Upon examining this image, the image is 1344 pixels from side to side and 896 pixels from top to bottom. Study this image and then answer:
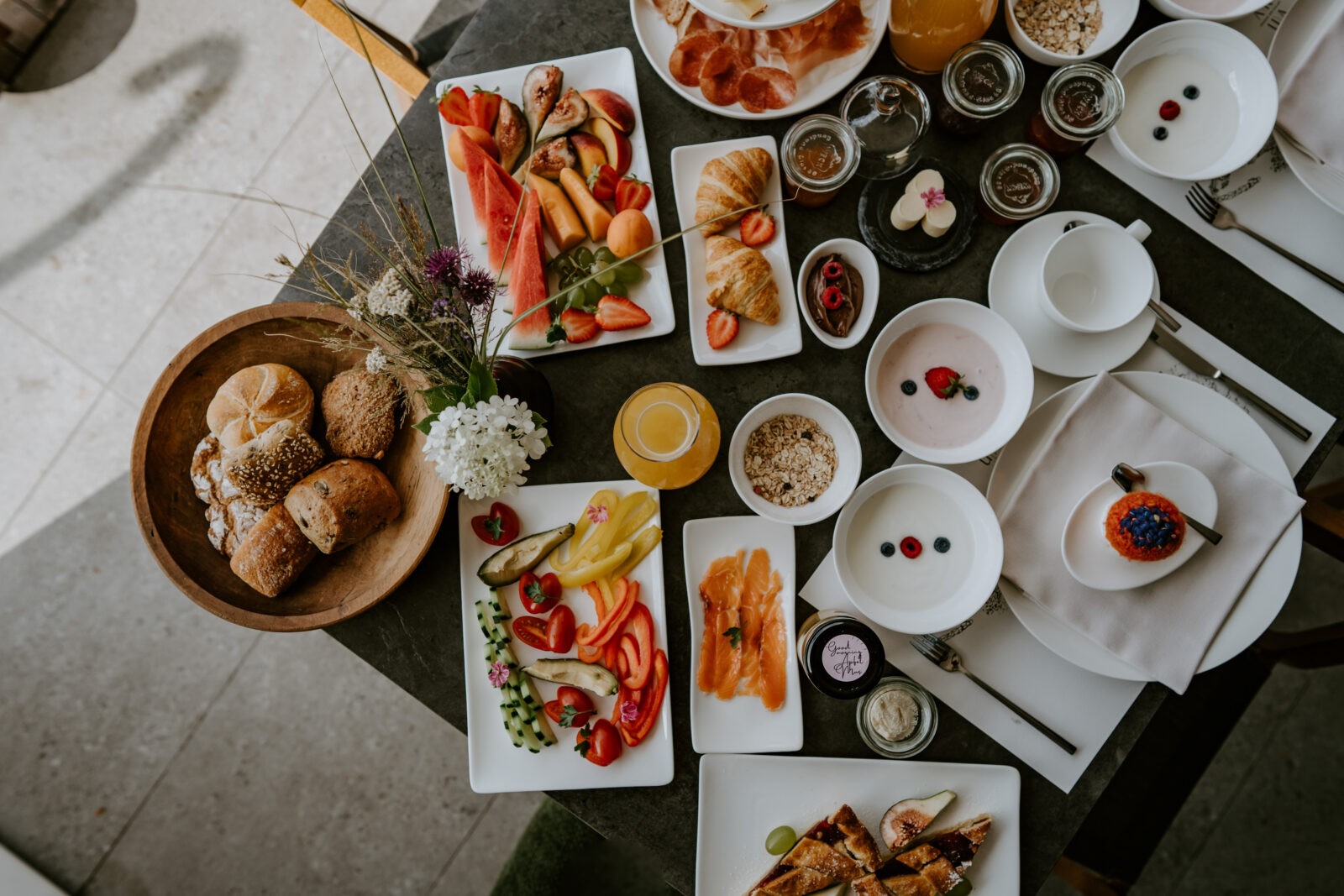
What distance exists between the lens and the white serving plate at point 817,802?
1.43 m

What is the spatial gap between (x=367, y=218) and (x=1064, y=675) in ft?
5.34

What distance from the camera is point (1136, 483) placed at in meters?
1.32

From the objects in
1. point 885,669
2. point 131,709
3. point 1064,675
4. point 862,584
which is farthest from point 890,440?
point 131,709

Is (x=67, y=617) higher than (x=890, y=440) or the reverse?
the reverse

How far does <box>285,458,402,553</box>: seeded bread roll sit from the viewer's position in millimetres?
1340

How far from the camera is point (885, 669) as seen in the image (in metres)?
1.45

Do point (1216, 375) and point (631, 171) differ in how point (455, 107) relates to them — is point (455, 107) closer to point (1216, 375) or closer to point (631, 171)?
point (631, 171)

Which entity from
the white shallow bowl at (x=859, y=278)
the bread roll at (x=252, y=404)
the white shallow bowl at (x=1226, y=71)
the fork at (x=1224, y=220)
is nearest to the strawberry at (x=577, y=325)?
the white shallow bowl at (x=859, y=278)

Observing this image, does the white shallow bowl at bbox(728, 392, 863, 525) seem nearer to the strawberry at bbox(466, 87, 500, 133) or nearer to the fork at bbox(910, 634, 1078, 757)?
the fork at bbox(910, 634, 1078, 757)

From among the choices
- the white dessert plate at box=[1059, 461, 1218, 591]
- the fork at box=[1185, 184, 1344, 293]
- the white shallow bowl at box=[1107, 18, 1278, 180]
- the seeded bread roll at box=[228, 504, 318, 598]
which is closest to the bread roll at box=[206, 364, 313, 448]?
the seeded bread roll at box=[228, 504, 318, 598]

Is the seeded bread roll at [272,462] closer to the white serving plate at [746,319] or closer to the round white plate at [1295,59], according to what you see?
the white serving plate at [746,319]

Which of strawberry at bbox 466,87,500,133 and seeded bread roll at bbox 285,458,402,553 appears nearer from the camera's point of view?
seeded bread roll at bbox 285,458,402,553

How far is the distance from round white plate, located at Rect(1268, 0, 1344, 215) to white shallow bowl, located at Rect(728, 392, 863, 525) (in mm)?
936

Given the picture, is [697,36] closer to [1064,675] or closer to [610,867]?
[1064,675]
